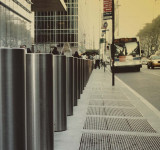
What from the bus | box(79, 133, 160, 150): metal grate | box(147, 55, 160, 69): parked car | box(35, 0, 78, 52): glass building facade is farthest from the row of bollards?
box(35, 0, 78, 52): glass building facade

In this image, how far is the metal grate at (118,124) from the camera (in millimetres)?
4809

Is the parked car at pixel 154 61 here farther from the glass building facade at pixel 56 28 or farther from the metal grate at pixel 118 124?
the glass building facade at pixel 56 28

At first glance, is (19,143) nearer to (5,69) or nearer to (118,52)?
(5,69)

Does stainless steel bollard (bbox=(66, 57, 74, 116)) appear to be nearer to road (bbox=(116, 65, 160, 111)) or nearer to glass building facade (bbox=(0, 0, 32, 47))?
road (bbox=(116, 65, 160, 111))

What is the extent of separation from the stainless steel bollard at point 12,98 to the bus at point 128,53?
2729 centimetres

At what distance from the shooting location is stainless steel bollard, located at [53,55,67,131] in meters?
4.50

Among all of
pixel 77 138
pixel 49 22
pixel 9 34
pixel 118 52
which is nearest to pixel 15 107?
pixel 77 138

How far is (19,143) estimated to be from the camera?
257cm

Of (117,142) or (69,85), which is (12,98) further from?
(69,85)

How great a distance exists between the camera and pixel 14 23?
116 feet

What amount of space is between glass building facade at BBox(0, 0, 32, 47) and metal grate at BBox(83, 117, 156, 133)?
74.9ft

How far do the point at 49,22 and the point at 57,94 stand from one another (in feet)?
280

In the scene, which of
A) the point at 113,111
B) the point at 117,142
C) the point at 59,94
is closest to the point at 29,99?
the point at 59,94

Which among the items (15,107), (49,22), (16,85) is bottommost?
(15,107)
